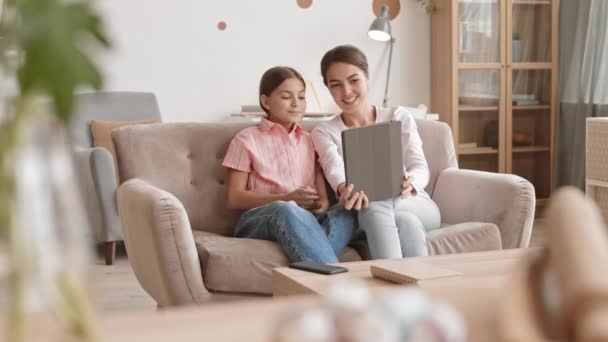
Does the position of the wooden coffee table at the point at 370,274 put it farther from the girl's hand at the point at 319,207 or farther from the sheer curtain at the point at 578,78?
the sheer curtain at the point at 578,78

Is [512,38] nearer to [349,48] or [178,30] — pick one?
[178,30]

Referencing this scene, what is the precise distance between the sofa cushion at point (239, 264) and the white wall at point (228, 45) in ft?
9.36

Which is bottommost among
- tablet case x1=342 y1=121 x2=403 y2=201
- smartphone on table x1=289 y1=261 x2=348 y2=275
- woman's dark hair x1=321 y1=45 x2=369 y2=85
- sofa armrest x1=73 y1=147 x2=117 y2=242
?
sofa armrest x1=73 y1=147 x2=117 y2=242

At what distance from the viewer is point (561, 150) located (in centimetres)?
559

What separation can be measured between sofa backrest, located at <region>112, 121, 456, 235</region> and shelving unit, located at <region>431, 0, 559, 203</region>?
2815 millimetres

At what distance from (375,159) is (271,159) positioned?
0.36 m

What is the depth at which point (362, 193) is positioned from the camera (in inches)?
109

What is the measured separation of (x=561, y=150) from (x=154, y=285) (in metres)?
3.70

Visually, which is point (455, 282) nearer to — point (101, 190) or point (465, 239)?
point (465, 239)

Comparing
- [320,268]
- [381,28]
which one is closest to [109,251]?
[381,28]

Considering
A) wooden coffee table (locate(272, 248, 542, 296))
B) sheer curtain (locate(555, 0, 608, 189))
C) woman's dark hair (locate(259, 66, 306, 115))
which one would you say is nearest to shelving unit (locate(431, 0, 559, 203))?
sheer curtain (locate(555, 0, 608, 189))

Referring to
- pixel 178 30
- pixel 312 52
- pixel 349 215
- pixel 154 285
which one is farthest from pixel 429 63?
pixel 154 285

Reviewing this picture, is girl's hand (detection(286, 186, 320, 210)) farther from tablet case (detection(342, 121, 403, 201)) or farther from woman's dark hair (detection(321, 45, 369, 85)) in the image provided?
woman's dark hair (detection(321, 45, 369, 85))

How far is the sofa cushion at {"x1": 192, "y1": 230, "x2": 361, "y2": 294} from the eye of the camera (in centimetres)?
250
